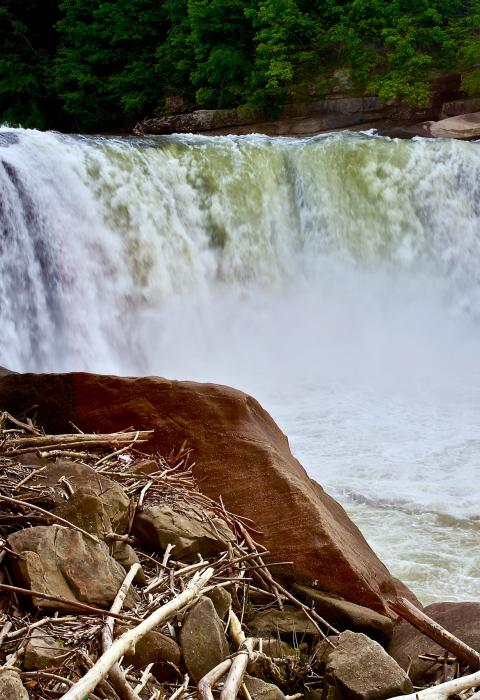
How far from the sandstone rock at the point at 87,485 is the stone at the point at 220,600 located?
0.41 meters

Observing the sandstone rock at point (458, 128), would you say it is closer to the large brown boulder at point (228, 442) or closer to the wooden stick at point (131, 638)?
the large brown boulder at point (228, 442)

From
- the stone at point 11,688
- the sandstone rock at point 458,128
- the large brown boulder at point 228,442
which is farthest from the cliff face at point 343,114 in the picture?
the stone at point 11,688

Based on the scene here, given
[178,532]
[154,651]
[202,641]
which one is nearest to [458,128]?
[178,532]

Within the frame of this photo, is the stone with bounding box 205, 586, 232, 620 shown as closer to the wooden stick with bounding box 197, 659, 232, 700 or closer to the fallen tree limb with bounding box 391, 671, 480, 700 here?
the wooden stick with bounding box 197, 659, 232, 700

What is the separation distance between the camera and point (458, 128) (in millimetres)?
16078

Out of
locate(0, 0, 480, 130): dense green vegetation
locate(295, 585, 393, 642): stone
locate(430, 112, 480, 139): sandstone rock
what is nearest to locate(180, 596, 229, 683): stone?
locate(295, 585, 393, 642): stone

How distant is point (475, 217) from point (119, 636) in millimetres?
12871

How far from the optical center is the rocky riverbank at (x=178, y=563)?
87.7 inches

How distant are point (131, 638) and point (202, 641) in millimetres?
402

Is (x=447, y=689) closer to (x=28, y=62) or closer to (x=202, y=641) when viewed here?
(x=202, y=641)

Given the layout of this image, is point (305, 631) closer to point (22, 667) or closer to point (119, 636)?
point (119, 636)

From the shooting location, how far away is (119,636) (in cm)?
222

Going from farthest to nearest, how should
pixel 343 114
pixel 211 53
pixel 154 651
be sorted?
1. pixel 211 53
2. pixel 343 114
3. pixel 154 651

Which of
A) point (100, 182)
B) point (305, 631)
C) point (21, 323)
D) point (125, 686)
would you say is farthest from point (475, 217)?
point (125, 686)
